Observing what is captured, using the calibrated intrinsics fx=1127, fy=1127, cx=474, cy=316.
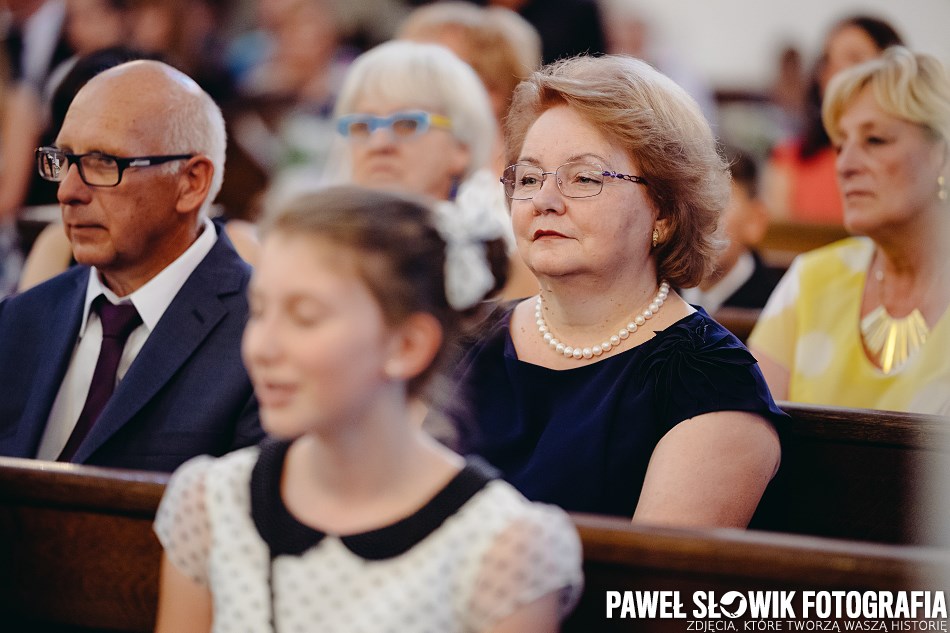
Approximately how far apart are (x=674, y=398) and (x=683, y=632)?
1.84 feet

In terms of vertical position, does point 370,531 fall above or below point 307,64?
below

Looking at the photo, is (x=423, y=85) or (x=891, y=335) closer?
(x=891, y=335)

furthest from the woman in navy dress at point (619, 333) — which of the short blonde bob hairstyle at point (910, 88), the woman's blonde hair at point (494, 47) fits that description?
the woman's blonde hair at point (494, 47)

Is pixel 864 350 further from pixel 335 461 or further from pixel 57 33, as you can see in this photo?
pixel 57 33

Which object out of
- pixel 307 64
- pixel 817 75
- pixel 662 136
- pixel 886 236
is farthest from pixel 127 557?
pixel 307 64

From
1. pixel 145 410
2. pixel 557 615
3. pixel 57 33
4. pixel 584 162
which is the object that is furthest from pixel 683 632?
pixel 57 33

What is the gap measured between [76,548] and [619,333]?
102 cm

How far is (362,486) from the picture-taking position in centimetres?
140

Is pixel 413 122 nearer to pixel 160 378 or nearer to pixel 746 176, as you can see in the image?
pixel 746 176

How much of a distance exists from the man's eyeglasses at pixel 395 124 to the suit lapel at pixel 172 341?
1.29m

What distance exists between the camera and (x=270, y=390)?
1.34m

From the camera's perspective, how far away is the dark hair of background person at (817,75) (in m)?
4.52

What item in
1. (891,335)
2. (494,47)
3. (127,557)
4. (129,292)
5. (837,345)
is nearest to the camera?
(127,557)

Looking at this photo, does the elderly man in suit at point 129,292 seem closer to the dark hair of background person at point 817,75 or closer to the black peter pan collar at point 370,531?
the black peter pan collar at point 370,531
